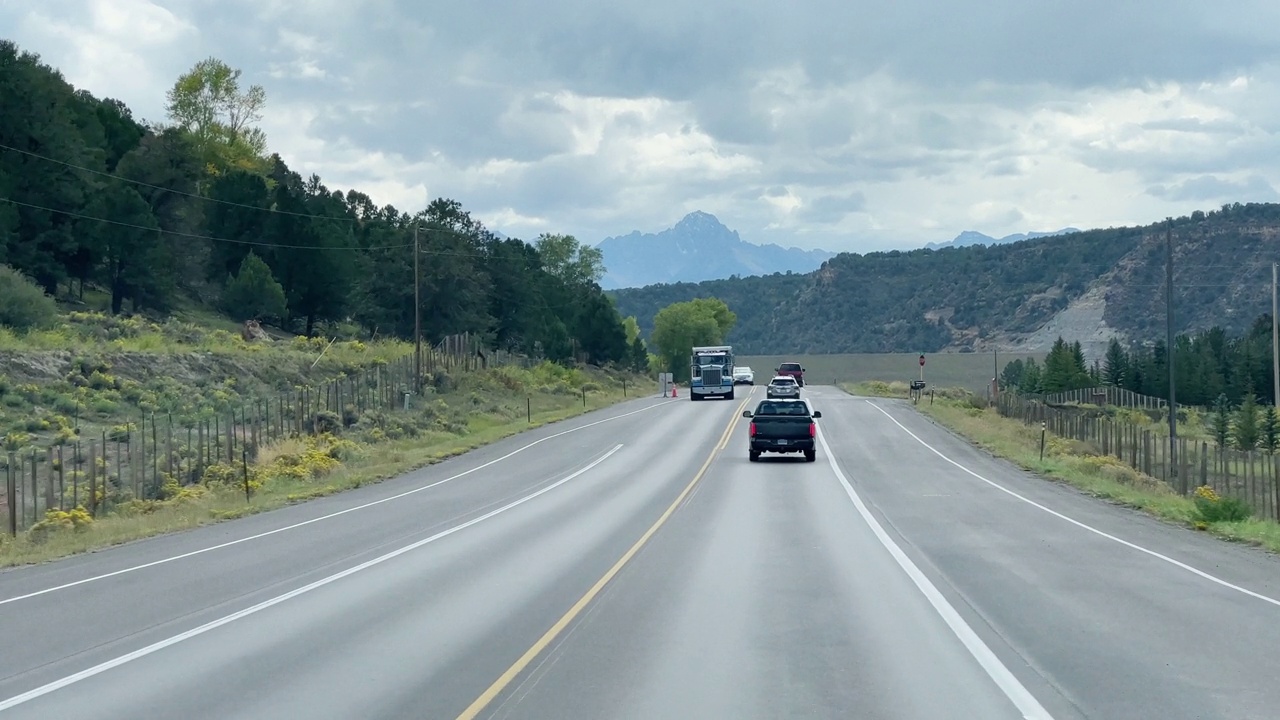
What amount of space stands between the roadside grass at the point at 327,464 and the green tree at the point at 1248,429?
34260 mm

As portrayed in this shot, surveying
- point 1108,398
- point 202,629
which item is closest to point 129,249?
point 202,629

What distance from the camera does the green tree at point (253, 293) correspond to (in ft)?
233

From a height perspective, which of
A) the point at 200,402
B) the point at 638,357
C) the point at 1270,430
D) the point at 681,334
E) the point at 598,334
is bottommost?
the point at 1270,430

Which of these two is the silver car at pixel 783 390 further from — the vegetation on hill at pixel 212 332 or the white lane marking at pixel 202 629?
the white lane marking at pixel 202 629

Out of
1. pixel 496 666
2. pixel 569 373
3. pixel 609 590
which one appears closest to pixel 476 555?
pixel 609 590

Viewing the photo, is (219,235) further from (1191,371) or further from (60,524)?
(1191,371)

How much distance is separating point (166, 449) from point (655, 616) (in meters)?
24.6

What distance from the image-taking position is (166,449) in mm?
33031

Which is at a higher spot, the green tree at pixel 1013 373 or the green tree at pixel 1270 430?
the green tree at pixel 1013 373

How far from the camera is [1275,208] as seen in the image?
548 feet

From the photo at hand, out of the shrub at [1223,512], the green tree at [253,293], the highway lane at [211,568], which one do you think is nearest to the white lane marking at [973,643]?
the shrub at [1223,512]

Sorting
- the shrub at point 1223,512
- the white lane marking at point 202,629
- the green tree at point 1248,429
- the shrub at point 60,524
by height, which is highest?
the white lane marking at point 202,629

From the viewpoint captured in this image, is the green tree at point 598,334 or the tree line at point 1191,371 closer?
the tree line at point 1191,371

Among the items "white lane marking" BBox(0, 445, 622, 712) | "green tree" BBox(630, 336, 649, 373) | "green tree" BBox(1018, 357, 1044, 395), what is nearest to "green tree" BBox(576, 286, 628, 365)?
"green tree" BBox(630, 336, 649, 373)
